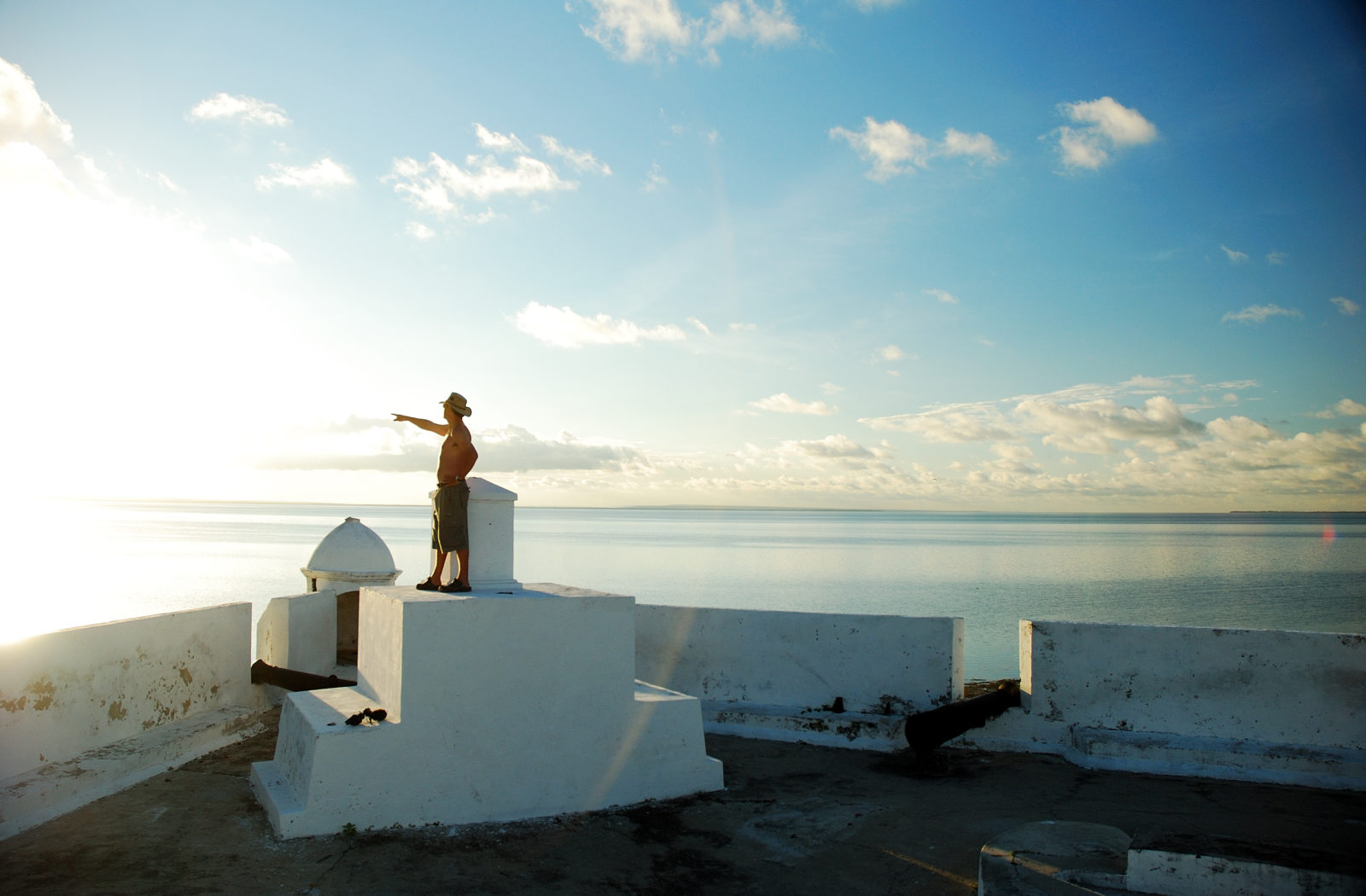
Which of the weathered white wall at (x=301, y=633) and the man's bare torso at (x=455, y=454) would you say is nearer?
the man's bare torso at (x=455, y=454)

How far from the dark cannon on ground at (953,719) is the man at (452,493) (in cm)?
403

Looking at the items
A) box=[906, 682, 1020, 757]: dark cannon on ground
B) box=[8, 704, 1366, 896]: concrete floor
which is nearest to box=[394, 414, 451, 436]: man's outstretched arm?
box=[8, 704, 1366, 896]: concrete floor

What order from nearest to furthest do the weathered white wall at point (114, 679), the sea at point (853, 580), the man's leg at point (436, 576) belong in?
the weathered white wall at point (114, 679), the man's leg at point (436, 576), the sea at point (853, 580)

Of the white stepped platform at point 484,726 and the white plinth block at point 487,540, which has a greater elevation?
the white plinth block at point 487,540

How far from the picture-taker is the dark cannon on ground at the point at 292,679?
28.5 feet

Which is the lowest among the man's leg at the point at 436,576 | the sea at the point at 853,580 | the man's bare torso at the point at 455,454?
the sea at the point at 853,580

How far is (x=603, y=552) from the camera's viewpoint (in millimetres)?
72250

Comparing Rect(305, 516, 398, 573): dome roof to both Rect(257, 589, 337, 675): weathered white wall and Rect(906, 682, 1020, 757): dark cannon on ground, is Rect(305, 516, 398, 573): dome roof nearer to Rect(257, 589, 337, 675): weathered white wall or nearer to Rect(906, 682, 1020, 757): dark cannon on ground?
Rect(257, 589, 337, 675): weathered white wall

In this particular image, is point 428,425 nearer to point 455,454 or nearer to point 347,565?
point 455,454

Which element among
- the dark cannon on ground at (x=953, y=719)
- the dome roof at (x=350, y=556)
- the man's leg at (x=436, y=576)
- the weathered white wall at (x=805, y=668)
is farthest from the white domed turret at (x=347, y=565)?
the dark cannon on ground at (x=953, y=719)

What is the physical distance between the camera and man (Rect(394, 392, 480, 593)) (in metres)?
6.78

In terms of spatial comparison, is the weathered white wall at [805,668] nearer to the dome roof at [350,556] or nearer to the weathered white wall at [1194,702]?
the weathered white wall at [1194,702]

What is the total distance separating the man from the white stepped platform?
28cm

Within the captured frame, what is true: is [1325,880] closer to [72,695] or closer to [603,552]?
[72,695]
